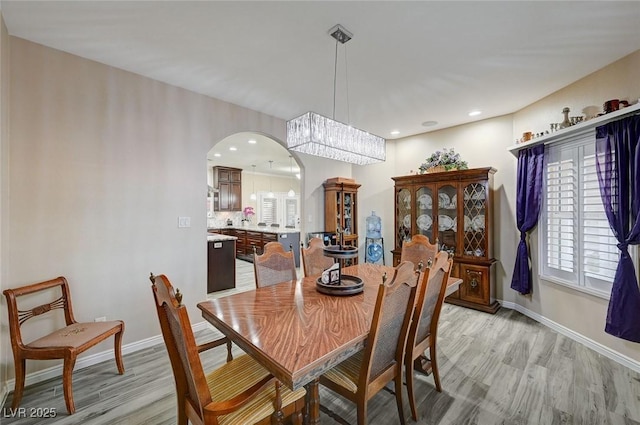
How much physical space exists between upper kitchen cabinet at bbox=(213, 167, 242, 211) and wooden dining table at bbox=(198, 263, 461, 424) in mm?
6371

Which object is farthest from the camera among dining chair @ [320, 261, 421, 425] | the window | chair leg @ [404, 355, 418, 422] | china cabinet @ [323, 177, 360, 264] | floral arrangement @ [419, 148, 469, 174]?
china cabinet @ [323, 177, 360, 264]

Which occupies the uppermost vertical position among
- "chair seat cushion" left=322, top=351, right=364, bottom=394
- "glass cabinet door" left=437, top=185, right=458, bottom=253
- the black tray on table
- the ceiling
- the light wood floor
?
the ceiling

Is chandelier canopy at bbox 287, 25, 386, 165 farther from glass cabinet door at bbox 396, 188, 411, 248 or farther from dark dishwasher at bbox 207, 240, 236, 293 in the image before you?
dark dishwasher at bbox 207, 240, 236, 293

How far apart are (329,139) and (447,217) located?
9.07 ft

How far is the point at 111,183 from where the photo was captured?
103 inches

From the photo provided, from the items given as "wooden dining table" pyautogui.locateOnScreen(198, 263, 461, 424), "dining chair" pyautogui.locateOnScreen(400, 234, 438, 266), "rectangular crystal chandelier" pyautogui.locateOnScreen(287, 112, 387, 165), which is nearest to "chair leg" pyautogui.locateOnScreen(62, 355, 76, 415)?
"wooden dining table" pyautogui.locateOnScreen(198, 263, 461, 424)

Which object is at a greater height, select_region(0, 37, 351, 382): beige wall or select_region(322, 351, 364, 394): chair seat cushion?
select_region(0, 37, 351, 382): beige wall

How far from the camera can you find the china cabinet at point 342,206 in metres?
4.82

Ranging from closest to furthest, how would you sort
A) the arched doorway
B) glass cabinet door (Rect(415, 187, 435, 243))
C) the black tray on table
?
1. the black tray on table
2. glass cabinet door (Rect(415, 187, 435, 243))
3. the arched doorway

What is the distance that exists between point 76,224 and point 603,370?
15.7 ft

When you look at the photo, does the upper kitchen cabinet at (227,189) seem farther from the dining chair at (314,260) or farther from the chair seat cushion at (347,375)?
the chair seat cushion at (347,375)

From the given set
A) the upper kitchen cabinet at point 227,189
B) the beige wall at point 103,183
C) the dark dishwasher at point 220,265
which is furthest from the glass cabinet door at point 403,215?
the upper kitchen cabinet at point 227,189

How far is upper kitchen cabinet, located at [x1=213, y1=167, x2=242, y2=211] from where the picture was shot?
26.2ft

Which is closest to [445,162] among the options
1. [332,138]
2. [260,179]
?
[332,138]
